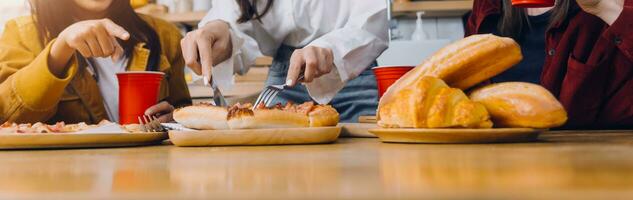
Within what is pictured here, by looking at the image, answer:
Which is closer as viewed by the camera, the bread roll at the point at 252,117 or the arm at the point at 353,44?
the bread roll at the point at 252,117

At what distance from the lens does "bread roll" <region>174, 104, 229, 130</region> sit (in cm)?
84

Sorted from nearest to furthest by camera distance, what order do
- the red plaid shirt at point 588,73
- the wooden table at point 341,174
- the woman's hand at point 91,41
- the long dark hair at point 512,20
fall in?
the wooden table at point 341,174 → the woman's hand at point 91,41 → the red plaid shirt at point 588,73 → the long dark hair at point 512,20

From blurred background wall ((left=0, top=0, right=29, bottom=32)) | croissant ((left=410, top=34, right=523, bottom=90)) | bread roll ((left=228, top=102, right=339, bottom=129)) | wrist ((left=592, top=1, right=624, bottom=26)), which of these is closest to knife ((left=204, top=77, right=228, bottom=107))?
bread roll ((left=228, top=102, right=339, bottom=129))

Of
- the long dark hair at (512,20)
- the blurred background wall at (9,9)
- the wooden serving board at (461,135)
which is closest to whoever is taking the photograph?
the wooden serving board at (461,135)

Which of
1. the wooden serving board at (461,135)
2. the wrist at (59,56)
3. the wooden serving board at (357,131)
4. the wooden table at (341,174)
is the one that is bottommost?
the wooden serving board at (357,131)

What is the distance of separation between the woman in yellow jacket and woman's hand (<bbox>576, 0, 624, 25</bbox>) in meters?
1.03

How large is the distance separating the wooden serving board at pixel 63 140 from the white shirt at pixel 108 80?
1.35 meters

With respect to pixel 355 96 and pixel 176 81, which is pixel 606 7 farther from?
pixel 176 81

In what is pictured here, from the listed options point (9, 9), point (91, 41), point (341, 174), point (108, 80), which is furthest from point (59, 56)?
point (9, 9)

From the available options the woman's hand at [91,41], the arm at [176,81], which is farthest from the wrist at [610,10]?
the arm at [176,81]

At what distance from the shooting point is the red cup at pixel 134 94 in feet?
3.86

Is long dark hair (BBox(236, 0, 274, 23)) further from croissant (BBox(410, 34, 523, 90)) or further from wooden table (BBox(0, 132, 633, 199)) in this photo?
wooden table (BBox(0, 132, 633, 199))

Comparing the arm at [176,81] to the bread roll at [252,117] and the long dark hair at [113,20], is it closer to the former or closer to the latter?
the long dark hair at [113,20]

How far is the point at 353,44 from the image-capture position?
4.81 feet
